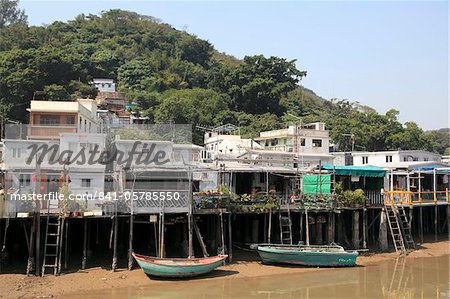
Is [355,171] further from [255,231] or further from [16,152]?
[16,152]

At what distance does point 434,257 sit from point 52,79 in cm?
5207

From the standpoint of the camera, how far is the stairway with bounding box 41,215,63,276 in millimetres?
21484

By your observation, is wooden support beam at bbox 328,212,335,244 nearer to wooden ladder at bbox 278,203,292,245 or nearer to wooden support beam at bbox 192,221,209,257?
wooden ladder at bbox 278,203,292,245

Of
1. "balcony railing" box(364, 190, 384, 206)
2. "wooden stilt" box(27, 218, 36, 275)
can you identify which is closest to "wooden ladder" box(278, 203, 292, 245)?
"balcony railing" box(364, 190, 384, 206)

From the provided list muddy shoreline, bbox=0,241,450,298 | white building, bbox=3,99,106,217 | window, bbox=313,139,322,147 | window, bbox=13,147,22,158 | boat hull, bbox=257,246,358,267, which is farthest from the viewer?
window, bbox=313,139,322,147

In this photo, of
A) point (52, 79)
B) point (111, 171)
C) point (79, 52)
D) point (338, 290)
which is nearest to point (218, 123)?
point (52, 79)

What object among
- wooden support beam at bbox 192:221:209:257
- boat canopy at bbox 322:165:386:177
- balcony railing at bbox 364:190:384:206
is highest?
boat canopy at bbox 322:165:386:177

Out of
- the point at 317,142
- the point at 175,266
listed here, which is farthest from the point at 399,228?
the point at 317,142

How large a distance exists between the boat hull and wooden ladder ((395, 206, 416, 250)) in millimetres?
6118

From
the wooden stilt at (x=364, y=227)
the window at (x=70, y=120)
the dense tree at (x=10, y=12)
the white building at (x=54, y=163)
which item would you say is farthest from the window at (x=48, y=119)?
the dense tree at (x=10, y=12)

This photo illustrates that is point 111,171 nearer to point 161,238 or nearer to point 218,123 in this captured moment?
point 161,238

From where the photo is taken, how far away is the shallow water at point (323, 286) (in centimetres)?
2048

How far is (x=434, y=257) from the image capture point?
95.5 feet

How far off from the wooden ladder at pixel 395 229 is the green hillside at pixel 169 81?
113 feet
